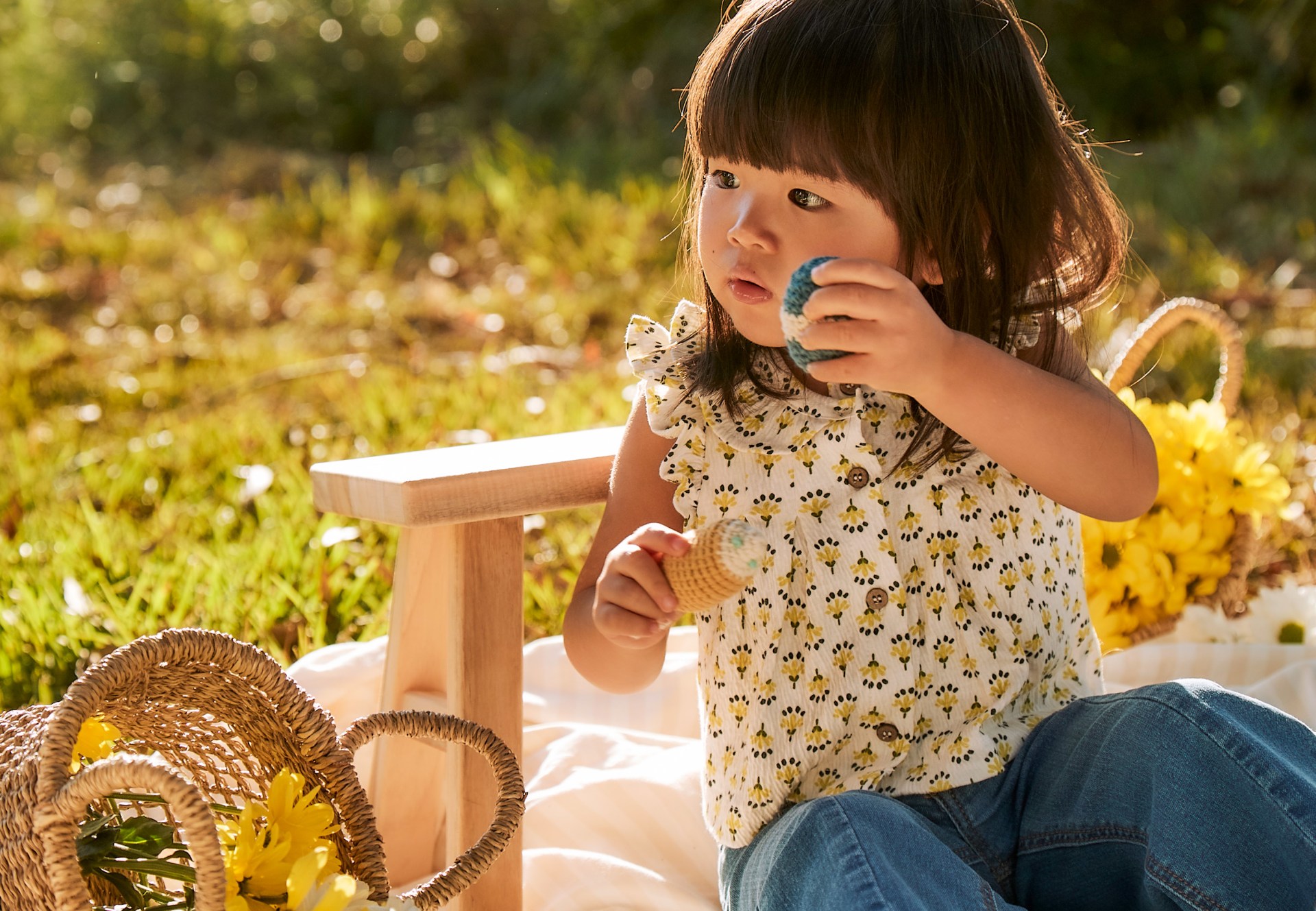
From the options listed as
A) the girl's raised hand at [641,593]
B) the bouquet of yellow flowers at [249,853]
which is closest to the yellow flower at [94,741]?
the bouquet of yellow flowers at [249,853]

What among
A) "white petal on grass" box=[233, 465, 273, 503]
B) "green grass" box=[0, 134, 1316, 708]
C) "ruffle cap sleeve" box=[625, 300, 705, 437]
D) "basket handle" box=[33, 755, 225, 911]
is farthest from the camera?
"white petal on grass" box=[233, 465, 273, 503]

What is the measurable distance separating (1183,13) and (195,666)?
5839 millimetres

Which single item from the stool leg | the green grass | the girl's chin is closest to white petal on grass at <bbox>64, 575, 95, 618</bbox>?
the green grass

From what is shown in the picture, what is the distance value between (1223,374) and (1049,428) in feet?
3.12

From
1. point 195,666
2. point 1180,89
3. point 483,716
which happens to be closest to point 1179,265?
point 1180,89

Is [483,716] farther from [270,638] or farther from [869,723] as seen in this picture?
[270,638]

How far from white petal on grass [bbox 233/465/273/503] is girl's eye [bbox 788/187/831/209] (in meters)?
1.69

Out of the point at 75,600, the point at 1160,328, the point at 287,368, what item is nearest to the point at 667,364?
the point at 1160,328

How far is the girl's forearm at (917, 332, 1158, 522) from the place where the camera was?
1186 mm

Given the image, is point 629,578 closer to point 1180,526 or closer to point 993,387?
point 993,387

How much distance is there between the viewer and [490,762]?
1.25 m

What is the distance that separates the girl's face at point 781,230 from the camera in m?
1.20

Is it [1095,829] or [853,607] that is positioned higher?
[853,607]

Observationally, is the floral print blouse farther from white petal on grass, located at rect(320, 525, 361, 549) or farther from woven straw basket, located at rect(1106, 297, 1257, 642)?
white petal on grass, located at rect(320, 525, 361, 549)
